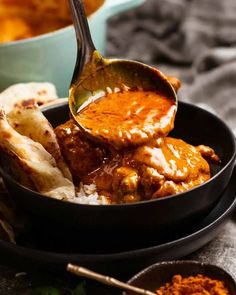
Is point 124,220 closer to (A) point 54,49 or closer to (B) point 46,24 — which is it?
(A) point 54,49

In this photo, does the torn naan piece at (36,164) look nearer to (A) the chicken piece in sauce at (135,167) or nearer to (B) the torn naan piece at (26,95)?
(A) the chicken piece in sauce at (135,167)

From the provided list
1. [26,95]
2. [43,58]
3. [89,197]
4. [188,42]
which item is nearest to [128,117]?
[89,197]

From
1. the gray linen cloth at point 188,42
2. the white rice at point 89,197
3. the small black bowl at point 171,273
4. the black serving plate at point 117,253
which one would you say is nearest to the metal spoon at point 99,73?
the white rice at point 89,197

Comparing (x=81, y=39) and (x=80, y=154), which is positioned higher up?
(x=81, y=39)

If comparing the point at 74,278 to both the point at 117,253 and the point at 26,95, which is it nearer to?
the point at 117,253

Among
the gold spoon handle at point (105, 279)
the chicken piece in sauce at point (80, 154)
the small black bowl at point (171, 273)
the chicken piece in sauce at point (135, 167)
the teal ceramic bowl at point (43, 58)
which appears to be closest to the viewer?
the gold spoon handle at point (105, 279)

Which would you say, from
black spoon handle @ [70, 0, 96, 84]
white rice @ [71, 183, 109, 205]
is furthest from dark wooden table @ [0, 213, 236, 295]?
black spoon handle @ [70, 0, 96, 84]
